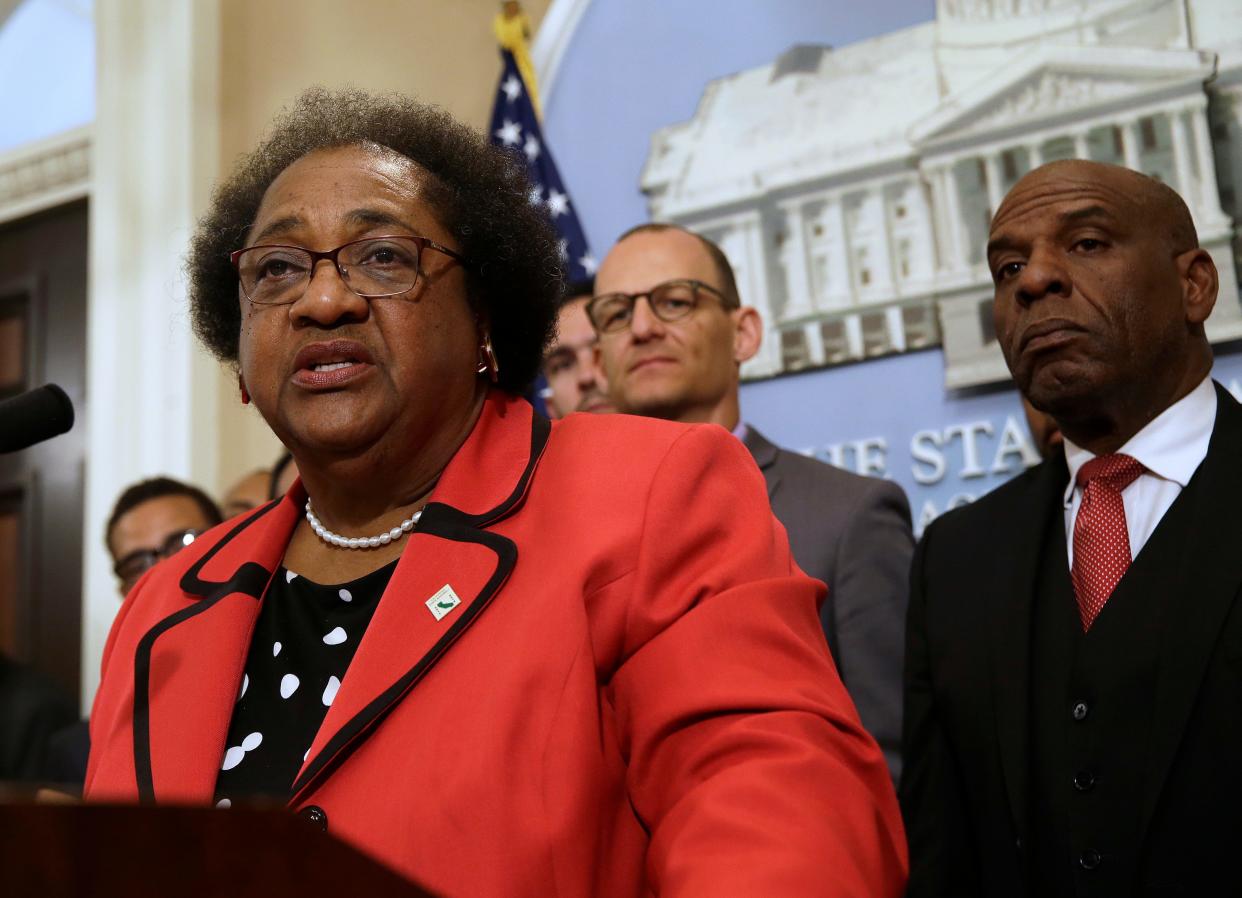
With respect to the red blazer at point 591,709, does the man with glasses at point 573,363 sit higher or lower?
higher

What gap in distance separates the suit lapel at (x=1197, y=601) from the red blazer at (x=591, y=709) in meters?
0.68

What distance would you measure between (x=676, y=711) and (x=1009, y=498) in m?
1.20

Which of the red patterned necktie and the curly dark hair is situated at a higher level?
the curly dark hair

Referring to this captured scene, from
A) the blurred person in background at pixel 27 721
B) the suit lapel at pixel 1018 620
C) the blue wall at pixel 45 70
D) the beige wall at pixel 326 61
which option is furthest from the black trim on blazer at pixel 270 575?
the blue wall at pixel 45 70

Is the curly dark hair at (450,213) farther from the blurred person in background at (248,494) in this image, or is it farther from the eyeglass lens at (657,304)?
the blurred person in background at (248,494)

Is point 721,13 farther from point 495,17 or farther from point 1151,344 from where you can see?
point 1151,344

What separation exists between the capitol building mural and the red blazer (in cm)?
226

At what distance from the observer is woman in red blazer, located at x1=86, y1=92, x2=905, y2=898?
131 cm

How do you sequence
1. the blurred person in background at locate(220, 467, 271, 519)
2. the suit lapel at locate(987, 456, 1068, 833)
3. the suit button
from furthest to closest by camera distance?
the blurred person in background at locate(220, 467, 271, 519) < the suit lapel at locate(987, 456, 1068, 833) < the suit button

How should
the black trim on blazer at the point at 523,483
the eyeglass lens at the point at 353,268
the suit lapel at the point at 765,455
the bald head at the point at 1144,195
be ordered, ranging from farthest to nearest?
the suit lapel at the point at 765,455, the bald head at the point at 1144,195, the eyeglass lens at the point at 353,268, the black trim on blazer at the point at 523,483

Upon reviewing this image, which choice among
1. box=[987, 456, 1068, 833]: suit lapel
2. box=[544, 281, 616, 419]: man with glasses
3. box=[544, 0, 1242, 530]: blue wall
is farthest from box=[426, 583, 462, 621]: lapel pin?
box=[544, 0, 1242, 530]: blue wall

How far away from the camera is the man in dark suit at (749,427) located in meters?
2.55

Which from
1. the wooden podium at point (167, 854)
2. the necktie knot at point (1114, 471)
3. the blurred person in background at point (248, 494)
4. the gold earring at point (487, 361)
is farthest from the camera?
the blurred person in background at point (248, 494)

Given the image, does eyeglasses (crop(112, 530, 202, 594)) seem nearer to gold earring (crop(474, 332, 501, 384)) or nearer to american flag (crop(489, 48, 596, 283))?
american flag (crop(489, 48, 596, 283))
